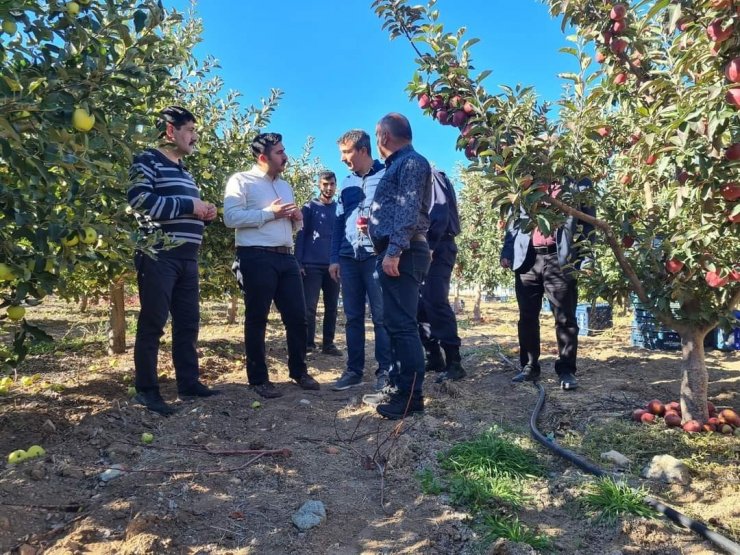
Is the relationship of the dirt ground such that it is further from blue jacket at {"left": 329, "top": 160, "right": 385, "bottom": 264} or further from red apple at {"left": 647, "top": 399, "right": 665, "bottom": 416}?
blue jacket at {"left": 329, "top": 160, "right": 385, "bottom": 264}

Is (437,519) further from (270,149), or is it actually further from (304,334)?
(270,149)

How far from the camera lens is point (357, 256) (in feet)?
13.5

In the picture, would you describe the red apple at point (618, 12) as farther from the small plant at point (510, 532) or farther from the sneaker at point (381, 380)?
the sneaker at point (381, 380)

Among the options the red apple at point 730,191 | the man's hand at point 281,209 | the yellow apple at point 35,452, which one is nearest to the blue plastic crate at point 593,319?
the man's hand at point 281,209

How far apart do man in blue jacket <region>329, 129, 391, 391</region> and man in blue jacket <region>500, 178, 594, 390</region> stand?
4.04 feet

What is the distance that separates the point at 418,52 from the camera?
10.3 ft

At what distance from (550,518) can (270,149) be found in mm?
3176

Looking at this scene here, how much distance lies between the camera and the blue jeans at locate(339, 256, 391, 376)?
412cm

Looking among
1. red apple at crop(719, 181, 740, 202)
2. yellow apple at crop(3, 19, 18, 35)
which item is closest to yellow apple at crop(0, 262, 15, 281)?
yellow apple at crop(3, 19, 18, 35)

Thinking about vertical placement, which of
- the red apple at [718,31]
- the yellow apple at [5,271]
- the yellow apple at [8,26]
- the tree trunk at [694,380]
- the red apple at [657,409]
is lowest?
the red apple at [657,409]

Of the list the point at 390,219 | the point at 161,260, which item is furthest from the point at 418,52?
the point at 161,260

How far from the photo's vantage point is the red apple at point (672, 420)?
308 centimetres

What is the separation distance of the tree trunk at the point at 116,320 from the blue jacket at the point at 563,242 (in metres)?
3.95

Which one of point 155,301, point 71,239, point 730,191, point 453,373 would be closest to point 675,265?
point 730,191
